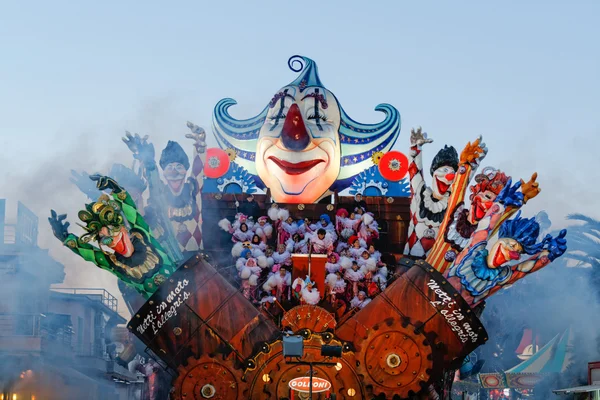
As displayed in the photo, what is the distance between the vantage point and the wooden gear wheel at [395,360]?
29984 mm

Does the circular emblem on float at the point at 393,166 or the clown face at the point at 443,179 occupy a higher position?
the circular emblem on float at the point at 393,166

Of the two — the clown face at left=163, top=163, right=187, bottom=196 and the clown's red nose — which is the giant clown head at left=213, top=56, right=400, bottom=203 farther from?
the clown face at left=163, top=163, right=187, bottom=196

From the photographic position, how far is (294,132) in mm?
33969

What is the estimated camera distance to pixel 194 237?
33.6 meters

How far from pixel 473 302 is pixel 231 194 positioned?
7.70 metres

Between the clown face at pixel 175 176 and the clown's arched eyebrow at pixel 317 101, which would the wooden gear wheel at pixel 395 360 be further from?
the clown face at pixel 175 176

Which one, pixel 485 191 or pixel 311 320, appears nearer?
pixel 311 320

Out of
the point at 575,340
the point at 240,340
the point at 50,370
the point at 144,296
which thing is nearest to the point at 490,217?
the point at 240,340

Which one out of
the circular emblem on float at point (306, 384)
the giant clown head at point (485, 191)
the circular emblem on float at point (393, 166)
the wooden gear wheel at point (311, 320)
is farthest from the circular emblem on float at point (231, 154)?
the circular emblem on float at point (306, 384)

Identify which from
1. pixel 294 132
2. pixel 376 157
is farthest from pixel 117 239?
pixel 376 157

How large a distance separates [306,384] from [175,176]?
7.65m

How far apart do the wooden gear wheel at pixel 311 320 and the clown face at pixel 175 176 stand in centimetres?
557

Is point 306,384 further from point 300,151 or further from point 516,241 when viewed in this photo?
point 300,151

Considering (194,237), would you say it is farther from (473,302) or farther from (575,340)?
(575,340)
